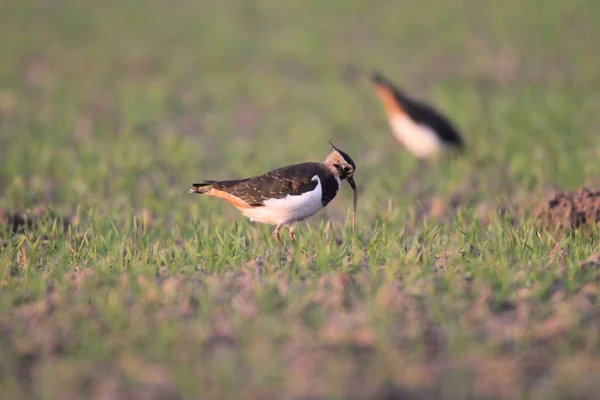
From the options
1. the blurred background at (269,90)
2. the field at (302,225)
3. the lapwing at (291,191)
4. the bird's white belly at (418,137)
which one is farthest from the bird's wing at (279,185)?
the bird's white belly at (418,137)

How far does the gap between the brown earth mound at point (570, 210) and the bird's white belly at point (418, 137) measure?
3070 mm

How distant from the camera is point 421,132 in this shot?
33.7ft

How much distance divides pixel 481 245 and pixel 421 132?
4181 mm

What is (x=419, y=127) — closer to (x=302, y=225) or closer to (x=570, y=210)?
(x=302, y=225)

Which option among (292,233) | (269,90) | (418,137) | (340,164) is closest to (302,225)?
(292,233)

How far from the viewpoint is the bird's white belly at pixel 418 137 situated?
10.2 metres

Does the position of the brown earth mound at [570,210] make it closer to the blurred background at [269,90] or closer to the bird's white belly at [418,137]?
the blurred background at [269,90]

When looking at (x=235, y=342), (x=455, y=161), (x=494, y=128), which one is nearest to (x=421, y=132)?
(x=455, y=161)

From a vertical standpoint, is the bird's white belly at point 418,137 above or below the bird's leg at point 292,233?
above

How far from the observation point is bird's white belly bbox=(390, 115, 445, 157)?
33.6 ft

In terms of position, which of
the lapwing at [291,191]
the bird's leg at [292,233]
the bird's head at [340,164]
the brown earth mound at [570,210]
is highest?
the bird's head at [340,164]

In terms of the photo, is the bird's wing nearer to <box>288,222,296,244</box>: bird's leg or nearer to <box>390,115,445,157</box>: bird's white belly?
<box>288,222,296,244</box>: bird's leg

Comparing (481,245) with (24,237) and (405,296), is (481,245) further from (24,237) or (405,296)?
(24,237)

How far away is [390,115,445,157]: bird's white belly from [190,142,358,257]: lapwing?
3771 mm
